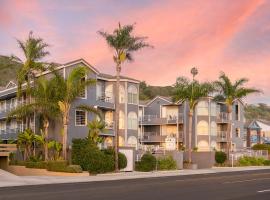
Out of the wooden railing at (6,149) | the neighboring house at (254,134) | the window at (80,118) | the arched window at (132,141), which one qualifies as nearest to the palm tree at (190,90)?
the arched window at (132,141)

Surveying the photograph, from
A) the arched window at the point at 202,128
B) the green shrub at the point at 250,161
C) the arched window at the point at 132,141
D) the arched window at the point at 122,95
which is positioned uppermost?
the arched window at the point at 122,95

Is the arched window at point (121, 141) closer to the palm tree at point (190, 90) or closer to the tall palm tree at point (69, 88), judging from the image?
the palm tree at point (190, 90)

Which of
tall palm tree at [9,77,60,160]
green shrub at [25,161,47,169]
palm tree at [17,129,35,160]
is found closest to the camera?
green shrub at [25,161,47,169]

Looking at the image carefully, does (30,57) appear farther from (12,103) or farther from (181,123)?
(181,123)

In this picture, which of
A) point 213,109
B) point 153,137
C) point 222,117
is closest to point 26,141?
point 153,137

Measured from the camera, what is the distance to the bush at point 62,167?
40156 millimetres

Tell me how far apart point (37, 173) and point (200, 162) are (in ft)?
77.8

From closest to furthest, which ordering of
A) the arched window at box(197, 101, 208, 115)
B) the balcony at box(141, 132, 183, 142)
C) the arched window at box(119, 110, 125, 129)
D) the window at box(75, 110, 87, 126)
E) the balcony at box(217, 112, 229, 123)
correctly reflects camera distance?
the window at box(75, 110, 87, 126), the arched window at box(119, 110, 125, 129), the arched window at box(197, 101, 208, 115), the balcony at box(141, 132, 183, 142), the balcony at box(217, 112, 229, 123)

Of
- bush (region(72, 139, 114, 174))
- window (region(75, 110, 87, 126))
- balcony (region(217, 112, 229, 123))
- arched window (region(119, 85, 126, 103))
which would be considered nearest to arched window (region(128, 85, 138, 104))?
arched window (region(119, 85, 126, 103))

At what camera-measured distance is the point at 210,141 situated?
8306cm

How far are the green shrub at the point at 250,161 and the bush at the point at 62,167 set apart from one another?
31457mm

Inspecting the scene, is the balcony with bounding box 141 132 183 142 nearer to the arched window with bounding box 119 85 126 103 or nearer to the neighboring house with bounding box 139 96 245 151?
the neighboring house with bounding box 139 96 245 151

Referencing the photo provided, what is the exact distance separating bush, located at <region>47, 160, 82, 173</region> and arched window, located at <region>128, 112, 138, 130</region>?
84.8 feet

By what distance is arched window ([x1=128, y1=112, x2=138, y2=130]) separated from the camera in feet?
218
